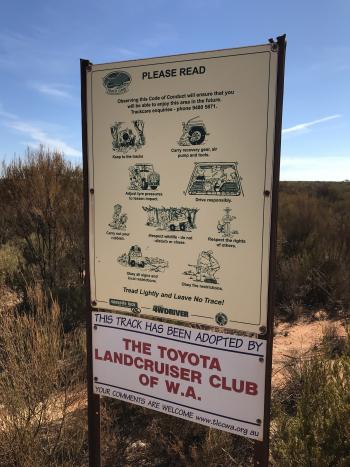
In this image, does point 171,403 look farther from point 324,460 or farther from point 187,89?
point 187,89

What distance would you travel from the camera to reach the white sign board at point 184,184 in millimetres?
1916

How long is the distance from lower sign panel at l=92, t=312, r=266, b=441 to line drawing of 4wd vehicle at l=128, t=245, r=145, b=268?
0.31 metres

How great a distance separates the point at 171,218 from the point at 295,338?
14.0 feet

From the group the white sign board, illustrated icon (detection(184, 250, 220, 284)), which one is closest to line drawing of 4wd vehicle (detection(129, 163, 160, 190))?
the white sign board

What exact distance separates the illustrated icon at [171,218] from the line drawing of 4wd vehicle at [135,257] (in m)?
0.16

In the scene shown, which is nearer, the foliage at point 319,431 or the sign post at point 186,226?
the sign post at point 186,226

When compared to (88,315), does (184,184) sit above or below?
above

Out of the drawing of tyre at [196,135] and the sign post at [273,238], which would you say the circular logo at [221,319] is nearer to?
the sign post at [273,238]

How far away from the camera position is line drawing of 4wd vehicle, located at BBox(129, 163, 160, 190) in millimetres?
2170

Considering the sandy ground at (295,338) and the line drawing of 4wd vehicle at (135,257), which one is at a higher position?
the line drawing of 4wd vehicle at (135,257)

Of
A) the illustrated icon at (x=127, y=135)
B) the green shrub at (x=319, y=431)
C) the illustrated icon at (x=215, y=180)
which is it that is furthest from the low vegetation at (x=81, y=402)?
the illustrated icon at (x=215, y=180)

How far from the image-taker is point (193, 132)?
2.04 m

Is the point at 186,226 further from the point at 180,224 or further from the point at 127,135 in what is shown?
the point at 127,135

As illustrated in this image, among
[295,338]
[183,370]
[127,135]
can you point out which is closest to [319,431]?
[183,370]
